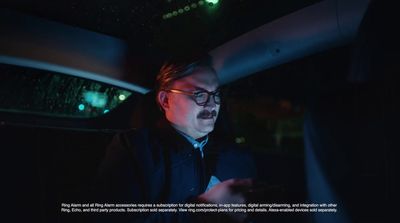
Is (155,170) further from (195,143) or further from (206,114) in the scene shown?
(206,114)

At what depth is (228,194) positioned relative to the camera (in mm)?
1795

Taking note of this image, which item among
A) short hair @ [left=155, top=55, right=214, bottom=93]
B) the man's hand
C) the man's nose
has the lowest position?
the man's hand

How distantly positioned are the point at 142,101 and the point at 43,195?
72cm

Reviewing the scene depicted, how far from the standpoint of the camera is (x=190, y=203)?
1.79 m

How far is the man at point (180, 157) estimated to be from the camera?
1693 millimetres

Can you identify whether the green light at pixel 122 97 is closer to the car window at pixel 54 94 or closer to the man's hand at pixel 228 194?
the car window at pixel 54 94

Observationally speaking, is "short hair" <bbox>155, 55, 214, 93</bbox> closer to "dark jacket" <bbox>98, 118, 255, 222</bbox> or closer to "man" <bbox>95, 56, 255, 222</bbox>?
"man" <bbox>95, 56, 255, 222</bbox>

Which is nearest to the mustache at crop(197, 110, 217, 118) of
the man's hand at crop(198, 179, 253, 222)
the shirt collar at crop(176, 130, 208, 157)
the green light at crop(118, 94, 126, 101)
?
the shirt collar at crop(176, 130, 208, 157)

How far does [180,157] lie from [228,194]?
330 millimetres

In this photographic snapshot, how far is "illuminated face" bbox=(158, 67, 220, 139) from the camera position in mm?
1814

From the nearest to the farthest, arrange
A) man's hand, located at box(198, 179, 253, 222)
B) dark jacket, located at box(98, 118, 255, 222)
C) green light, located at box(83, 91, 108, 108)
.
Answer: dark jacket, located at box(98, 118, 255, 222), man's hand, located at box(198, 179, 253, 222), green light, located at box(83, 91, 108, 108)

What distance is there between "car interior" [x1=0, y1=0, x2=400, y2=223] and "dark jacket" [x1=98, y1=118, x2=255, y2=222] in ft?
0.38

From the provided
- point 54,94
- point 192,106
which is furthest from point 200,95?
point 54,94

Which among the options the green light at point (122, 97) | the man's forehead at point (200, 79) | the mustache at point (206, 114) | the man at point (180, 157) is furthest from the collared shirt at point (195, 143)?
the green light at point (122, 97)
